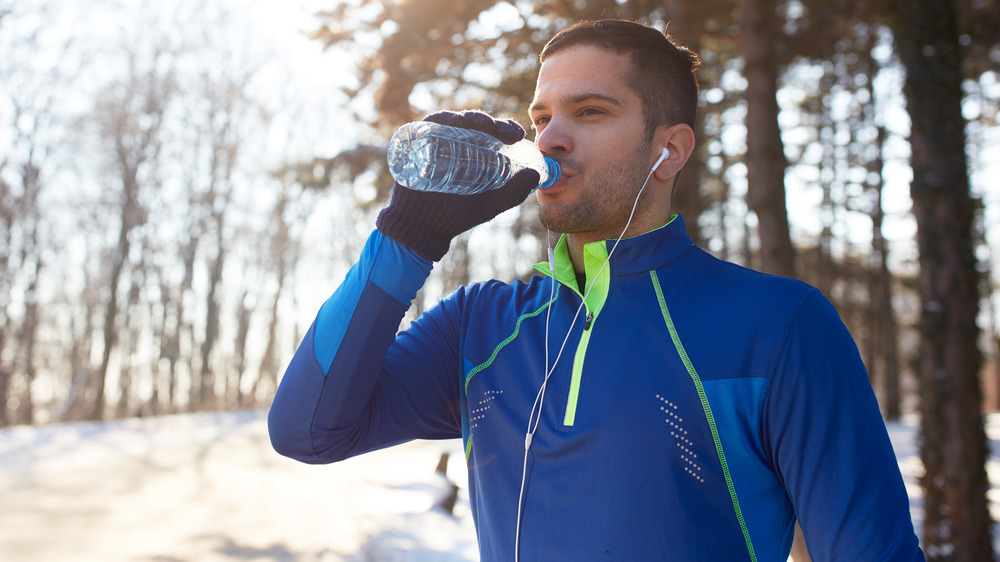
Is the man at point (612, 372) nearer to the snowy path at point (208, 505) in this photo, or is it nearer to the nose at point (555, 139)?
the nose at point (555, 139)

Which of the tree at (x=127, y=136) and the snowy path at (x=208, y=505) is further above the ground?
the tree at (x=127, y=136)

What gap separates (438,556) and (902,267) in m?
19.6

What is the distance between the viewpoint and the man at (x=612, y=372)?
4.56 ft

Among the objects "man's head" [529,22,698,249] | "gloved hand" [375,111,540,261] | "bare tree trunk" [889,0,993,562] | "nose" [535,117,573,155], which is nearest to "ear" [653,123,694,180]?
"man's head" [529,22,698,249]

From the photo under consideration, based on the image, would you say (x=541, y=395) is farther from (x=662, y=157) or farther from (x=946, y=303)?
Answer: (x=946, y=303)

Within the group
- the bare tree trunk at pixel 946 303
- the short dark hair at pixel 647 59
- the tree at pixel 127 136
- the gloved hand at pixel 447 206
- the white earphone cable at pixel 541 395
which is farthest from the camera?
the tree at pixel 127 136

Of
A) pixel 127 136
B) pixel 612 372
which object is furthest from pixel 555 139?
pixel 127 136

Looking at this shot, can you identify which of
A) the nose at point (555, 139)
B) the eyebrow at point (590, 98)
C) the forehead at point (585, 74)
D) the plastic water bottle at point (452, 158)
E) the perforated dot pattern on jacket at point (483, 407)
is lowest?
the perforated dot pattern on jacket at point (483, 407)

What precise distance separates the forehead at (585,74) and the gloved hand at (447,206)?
0.65 ft

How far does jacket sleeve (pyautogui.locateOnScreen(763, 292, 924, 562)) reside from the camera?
133cm

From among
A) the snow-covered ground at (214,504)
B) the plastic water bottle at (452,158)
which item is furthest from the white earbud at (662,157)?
the snow-covered ground at (214,504)

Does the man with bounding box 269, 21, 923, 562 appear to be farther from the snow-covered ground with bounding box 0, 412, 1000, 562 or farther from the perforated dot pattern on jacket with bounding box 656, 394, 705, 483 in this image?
the snow-covered ground with bounding box 0, 412, 1000, 562

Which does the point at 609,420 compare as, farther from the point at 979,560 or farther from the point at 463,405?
the point at 979,560

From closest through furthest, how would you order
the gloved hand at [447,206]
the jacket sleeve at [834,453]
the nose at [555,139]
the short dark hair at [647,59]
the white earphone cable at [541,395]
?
the jacket sleeve at [834,453]
the white earphone cable at [541,395]
the gloved hand at [447,206]
the nose at [555,139]
the short dark hair at [647,59]
